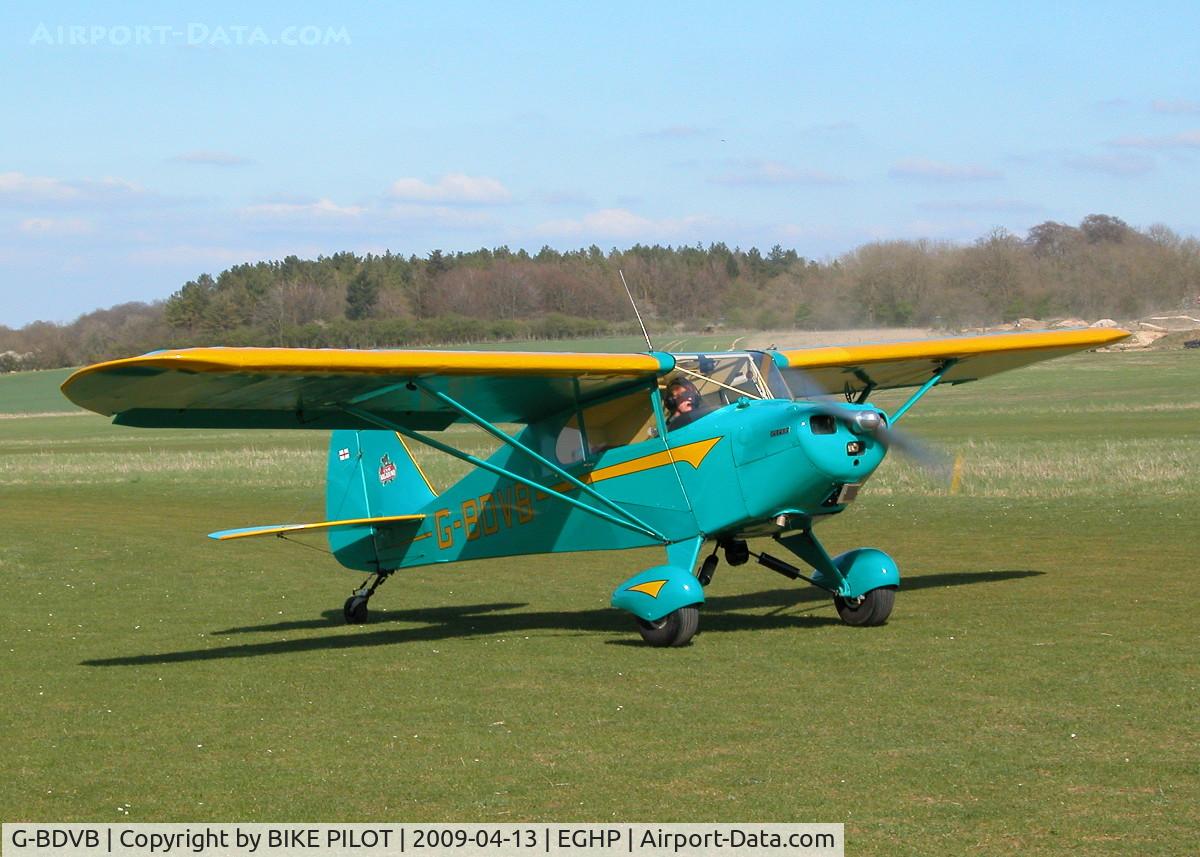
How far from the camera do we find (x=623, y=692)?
32.3 ft

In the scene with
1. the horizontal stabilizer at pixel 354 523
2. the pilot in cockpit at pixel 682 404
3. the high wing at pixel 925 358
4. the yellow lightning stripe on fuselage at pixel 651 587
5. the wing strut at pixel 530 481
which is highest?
the high wing at pixel 925 358

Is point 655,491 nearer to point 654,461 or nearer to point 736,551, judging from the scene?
point 654,461

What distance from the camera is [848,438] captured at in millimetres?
11039

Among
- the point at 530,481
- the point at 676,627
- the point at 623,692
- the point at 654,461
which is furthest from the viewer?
the point at 530,481

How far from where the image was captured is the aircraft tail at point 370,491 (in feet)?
47.3

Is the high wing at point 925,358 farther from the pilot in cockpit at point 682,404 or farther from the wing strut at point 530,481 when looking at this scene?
the wing strut at point 530,481

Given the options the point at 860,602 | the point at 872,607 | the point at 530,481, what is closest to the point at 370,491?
the point at 530,481

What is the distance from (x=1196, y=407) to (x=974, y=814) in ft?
142

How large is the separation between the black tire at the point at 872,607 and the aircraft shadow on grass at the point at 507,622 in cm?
38

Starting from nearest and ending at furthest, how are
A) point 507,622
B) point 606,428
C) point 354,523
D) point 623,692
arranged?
point 623,692
point 606,428
point 354,523
point 507,622

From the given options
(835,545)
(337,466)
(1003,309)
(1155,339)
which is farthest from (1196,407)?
(337,466)

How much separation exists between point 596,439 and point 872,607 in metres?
2.72

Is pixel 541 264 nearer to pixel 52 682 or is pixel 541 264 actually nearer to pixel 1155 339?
pixel 1155 339

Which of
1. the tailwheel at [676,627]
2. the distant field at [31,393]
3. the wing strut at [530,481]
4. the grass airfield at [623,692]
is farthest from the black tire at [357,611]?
the distant field at [31,393]
